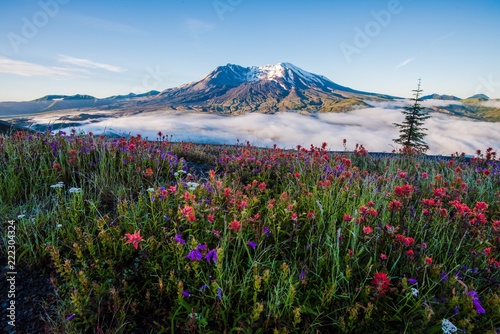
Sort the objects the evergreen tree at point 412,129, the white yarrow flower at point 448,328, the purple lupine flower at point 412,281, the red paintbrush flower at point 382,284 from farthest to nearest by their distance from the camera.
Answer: the evergreen tree at point 412,129 → the purple lupine flower at point 412,281 → the red paintbrush flower at point 382,284 → the white yarrow flower at point 448,328

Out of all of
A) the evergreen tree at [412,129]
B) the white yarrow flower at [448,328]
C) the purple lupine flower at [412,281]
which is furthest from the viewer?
the evergreen tree at [412,129]

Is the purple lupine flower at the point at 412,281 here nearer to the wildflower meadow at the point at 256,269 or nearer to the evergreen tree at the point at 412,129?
the wildflower meadow at the point at 256,269

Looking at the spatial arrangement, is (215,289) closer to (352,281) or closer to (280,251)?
(280,251)

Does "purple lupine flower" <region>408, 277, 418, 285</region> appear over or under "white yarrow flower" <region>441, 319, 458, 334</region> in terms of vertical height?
over

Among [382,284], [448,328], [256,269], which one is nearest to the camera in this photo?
[448,328]

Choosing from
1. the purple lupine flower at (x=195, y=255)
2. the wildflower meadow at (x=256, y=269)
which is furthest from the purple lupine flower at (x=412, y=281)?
the purple lupine flower at (x=195, y=255)

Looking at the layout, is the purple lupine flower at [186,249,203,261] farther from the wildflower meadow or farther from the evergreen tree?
the evergreen tree

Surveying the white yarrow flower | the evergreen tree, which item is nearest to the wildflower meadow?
the white yarrow flower

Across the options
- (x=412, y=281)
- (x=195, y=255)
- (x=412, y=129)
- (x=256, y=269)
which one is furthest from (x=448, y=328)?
(x=412, y=129)

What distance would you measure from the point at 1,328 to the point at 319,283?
2.74 meters

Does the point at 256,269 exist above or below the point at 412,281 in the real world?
above

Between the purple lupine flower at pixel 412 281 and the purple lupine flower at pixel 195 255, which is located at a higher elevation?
the purple lupine flower at pixel 195 255

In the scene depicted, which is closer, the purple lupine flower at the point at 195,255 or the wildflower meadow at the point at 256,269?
the wildflower meadow at the point at 256,269

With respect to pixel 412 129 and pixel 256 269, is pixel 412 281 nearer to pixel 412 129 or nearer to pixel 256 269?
pixel 256 269
